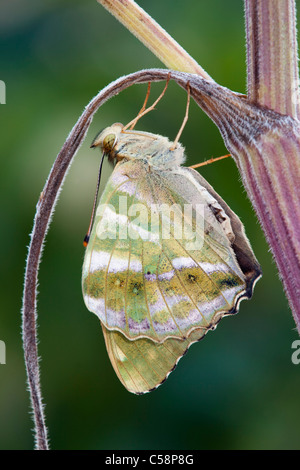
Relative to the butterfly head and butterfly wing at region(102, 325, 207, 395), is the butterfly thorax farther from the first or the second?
butterfly wing at region(102, 325, 207, 395)

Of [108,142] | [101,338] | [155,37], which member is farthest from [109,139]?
[101,338]

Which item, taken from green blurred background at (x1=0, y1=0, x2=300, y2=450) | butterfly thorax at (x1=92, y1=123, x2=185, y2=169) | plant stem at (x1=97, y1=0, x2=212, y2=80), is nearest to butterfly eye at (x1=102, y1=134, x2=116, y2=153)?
butterfly thorax at (x1=92, y1=123, x2=185, y2=169)

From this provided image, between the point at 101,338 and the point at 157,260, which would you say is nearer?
the point at 157,260

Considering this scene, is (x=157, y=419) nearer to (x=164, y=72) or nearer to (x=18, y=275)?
(x=18, y=275)

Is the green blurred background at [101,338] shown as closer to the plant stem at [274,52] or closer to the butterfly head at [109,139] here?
the butterfly head at [109,139]

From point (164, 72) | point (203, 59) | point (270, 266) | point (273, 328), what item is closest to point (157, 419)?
point (273, 328)

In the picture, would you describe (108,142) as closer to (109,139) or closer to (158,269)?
(109,139)
